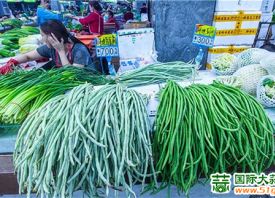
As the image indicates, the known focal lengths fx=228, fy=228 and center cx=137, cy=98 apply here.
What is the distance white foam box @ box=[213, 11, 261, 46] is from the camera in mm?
2092

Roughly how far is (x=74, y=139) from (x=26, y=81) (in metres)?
0.79

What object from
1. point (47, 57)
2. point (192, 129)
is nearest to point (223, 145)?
point (192, 129)

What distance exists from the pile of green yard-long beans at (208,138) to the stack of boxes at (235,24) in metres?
1.23

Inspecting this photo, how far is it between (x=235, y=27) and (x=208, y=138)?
61.4 inches

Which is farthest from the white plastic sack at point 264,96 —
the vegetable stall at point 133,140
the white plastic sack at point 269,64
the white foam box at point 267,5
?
the white foam box at point 267,5

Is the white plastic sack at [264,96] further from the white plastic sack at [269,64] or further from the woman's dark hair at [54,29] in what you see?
the woman's dark hair at [54,29]

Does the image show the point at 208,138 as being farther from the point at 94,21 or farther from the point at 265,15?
the point at 94,21

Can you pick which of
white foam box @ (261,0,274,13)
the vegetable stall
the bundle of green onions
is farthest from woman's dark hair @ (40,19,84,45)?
white foam box @ (261,0,274,13)

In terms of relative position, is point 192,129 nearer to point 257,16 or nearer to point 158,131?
point 158,131

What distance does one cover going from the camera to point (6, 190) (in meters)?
1.23

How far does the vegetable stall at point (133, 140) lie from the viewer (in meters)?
0.89

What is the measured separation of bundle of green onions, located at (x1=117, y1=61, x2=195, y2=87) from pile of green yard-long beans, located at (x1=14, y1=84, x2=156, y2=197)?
476mm

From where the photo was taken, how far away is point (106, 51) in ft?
6.20

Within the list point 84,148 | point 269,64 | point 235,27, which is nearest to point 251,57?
point 269,64
